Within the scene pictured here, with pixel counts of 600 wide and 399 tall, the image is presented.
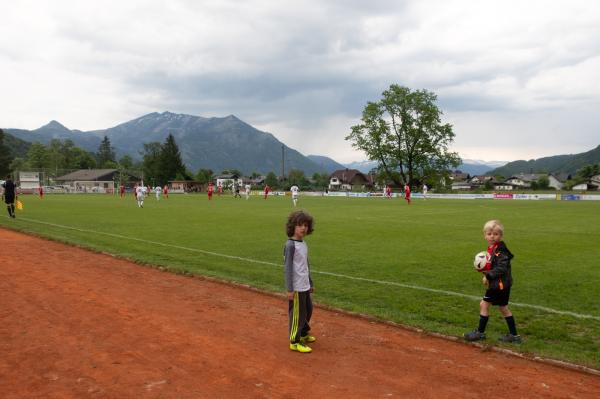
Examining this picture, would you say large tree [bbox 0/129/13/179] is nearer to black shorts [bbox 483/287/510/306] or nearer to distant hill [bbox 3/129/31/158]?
distant hill [bbox 3/129/31/158]

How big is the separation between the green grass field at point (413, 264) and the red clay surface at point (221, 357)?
27.7 inches

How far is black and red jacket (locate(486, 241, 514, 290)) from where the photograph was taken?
5410mm

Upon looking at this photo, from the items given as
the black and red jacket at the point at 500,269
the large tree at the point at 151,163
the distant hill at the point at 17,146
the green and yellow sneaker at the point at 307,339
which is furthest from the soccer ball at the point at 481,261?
the distant hill at the point at 17,146

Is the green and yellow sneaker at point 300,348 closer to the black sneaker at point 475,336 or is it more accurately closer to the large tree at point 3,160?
the black sneaker at point 475,336

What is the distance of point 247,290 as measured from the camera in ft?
27.4

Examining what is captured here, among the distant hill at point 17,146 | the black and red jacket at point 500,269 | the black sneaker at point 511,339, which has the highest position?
the distant hill at point 17,146

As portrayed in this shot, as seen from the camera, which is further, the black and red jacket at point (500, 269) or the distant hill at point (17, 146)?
the distant hill at point (17, 146)

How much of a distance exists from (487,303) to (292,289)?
241 cm

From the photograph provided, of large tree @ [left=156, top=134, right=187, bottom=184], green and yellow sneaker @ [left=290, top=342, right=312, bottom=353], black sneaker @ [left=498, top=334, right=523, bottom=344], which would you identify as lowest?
black sneaker @ [left=498, top=334, right=523, bottom=344]

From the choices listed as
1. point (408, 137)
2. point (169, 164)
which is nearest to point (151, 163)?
point (169, 164)

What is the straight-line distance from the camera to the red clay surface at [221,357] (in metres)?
4.20

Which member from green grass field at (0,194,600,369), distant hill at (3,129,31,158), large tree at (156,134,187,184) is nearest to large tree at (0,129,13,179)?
large tree at (156,134,187,184)

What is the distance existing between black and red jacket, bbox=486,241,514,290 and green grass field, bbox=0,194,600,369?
74 cm

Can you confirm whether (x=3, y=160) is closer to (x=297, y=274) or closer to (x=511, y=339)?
(x=297, y=274)
